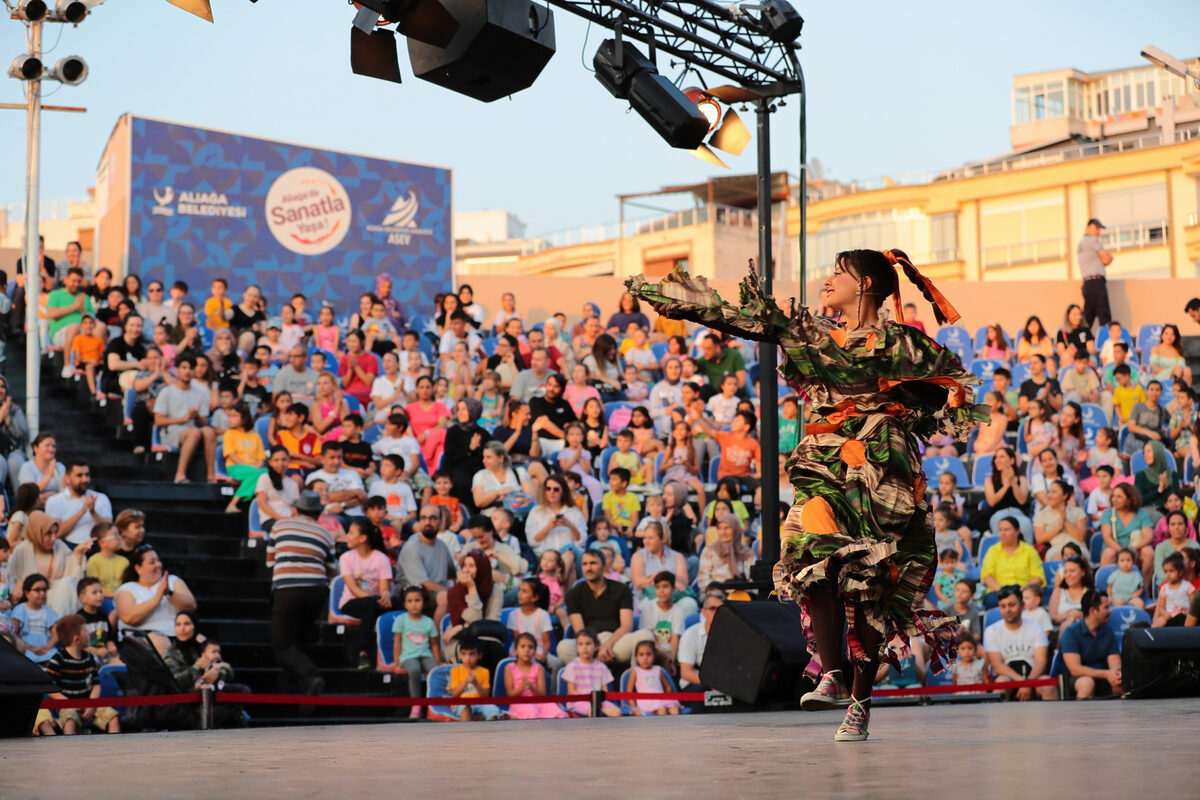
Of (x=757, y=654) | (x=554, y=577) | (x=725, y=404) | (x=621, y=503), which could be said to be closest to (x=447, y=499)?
(x=554, y=577)

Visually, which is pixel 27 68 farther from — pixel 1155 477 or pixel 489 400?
pixel 1155 477

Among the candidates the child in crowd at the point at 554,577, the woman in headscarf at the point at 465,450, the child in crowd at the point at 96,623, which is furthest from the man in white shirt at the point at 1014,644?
the child in crowd at the point at 96,623

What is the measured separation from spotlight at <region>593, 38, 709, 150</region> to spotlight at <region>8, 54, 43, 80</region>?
189 inches

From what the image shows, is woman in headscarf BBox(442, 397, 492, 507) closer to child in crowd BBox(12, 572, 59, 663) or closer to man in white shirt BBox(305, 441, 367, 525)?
man in white shirt BBox(305, 441, 367, 525)

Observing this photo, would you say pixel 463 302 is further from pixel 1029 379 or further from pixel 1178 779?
pixel 1178 779

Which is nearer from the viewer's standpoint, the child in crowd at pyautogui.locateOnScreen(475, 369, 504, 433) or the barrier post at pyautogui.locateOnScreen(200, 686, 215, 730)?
the barrier post at pyautogui.locateOnScreen(200, 686, 215, 730)

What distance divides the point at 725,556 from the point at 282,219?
6388 millimetres

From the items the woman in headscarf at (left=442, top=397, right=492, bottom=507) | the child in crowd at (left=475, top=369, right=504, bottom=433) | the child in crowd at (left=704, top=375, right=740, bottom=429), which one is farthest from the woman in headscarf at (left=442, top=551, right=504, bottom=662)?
the child in crowd at (left=704, top=375, right=740, bottom=429)

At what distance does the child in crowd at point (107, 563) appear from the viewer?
7895 millimetres

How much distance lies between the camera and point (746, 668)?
6109 millimetres

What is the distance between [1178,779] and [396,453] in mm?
7517

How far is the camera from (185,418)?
9906mm

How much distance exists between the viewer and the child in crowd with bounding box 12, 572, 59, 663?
294 inches

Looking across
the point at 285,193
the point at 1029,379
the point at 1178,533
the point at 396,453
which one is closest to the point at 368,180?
the point at 285,193
